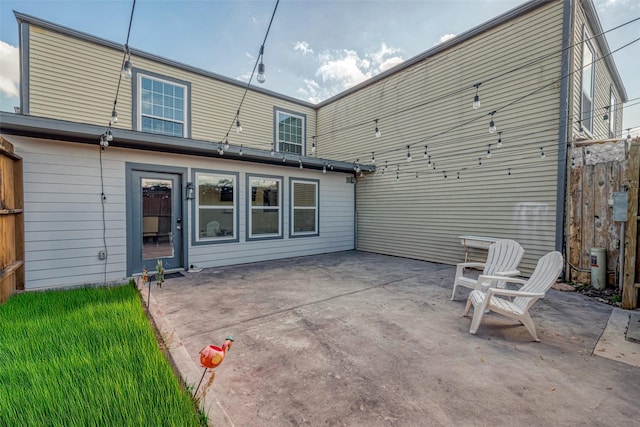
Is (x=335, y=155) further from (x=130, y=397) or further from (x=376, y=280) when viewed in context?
(x=130, y=397)

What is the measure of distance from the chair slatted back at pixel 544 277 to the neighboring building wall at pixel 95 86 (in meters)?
7.89

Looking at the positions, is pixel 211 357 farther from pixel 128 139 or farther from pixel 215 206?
pixel 215 206

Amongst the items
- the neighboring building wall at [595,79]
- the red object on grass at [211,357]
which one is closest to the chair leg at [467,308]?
the red object on grass at [211,357]

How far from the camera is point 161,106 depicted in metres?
7.44

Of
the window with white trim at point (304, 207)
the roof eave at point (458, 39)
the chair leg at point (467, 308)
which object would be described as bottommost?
the chair leg at point (467, 308)

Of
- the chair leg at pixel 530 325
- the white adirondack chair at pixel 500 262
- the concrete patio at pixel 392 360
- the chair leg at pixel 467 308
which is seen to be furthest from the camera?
the white adirondack chair at pixel 500 262

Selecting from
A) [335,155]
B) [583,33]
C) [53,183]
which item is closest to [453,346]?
[53,183]

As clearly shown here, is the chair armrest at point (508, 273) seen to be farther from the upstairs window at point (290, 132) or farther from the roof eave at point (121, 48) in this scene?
the roof eave at point (121, 48)

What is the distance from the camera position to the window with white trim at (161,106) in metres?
7.11

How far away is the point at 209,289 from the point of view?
15.1ft

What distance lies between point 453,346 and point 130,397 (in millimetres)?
2677

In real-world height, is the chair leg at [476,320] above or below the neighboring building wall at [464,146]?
below

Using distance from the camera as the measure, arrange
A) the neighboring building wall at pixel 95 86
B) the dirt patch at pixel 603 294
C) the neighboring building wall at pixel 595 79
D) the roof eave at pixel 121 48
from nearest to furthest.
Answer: the dirt patch at pixel 603 294
the neighboring building wall at pixel 595 79
the roof eave at pixel 121 48
the neighboring building wall at pixel 95 86

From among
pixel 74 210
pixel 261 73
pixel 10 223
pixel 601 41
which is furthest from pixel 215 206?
pixel 601 41
